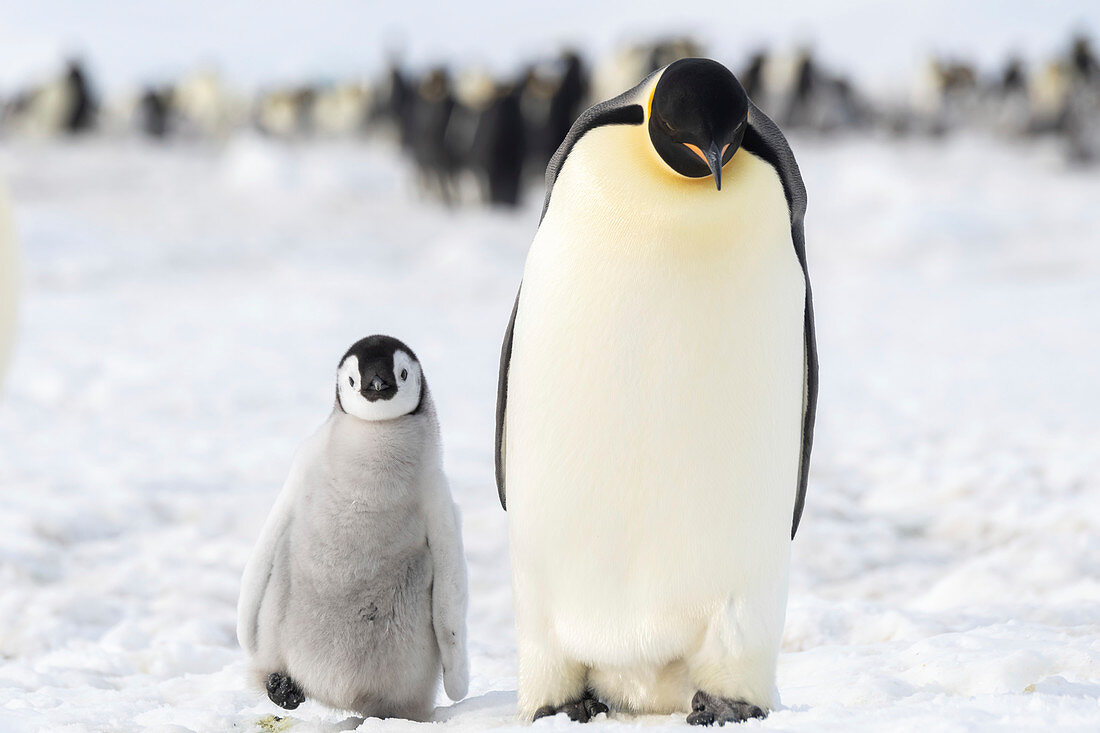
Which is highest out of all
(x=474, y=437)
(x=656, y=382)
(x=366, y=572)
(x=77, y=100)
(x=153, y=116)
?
(x=77, y=100)

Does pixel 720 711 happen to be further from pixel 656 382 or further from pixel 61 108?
pixel 61 108

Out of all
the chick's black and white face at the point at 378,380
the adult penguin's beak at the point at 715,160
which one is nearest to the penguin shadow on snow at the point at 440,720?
the chick's black and white face at the point at 378,380

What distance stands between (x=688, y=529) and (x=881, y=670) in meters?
0.77

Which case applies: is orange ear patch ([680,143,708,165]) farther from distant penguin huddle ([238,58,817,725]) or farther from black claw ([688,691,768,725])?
black claw ([688,691,768,725])

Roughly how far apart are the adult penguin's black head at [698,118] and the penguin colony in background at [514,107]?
9845 millimetres

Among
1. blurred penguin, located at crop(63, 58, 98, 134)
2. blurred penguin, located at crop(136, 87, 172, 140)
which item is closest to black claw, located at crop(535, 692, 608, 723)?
blurred penguin, located at crop(63, 58, 98, 134)

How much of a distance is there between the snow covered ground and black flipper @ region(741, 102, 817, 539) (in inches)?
23.2

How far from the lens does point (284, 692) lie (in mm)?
2547

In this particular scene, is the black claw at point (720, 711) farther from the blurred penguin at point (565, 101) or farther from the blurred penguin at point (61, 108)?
the blurred penguin at point (61, 108)

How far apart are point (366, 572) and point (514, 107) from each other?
44.3ft

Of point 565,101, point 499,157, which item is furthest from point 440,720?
point 565,101

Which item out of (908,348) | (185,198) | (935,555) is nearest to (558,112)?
(185,198)

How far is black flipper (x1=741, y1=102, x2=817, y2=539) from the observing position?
7.22 feet

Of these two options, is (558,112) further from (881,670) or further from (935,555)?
(881,670)
